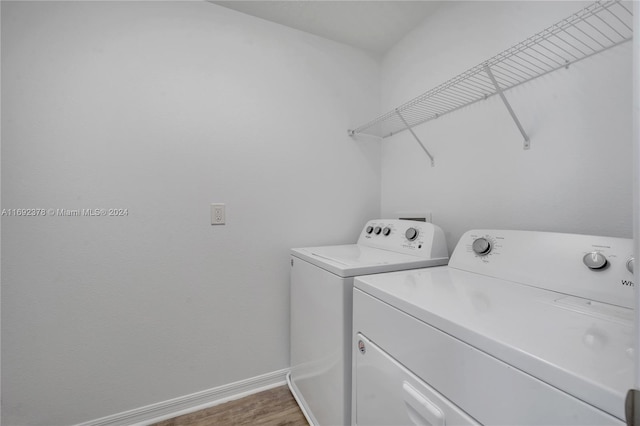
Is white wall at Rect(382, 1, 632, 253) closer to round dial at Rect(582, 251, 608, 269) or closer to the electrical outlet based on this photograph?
round dial at Rect(582, 251, 608, 269)

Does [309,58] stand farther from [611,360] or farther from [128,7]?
[611,360]

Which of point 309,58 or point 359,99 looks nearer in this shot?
point 309,58

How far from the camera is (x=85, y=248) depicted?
126 cm

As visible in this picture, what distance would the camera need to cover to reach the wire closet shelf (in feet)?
2.80

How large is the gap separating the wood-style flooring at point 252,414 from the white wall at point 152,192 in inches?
5.2

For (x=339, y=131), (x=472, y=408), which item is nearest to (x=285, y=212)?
(x=339, y=131)

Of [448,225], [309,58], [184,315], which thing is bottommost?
[184,315]

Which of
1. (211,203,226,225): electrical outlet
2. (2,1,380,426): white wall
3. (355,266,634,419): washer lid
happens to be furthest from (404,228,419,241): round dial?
(211,203,226,225): electrical outlet

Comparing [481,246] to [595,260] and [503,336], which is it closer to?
[595,260]

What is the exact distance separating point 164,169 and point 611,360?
1.74 metres

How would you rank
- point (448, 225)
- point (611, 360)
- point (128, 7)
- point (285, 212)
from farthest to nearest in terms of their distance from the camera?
point (285, 212) → point (448, 225) → point (128, 7) → point (611, 360)

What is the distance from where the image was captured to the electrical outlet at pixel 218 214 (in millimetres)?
1501

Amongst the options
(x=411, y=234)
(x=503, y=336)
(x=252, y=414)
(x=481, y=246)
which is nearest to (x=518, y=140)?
(x=481, y=246)

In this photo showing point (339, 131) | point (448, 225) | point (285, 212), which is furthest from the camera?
point (339, 131)
